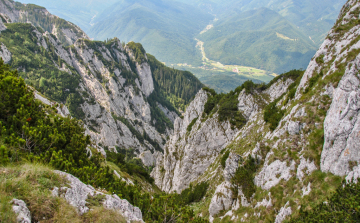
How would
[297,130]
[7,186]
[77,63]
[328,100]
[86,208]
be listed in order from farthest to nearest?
[77,63]
[297,130]
[328,100]
[86,208]
[7,186]

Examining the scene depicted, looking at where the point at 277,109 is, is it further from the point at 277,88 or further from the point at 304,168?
the point at 277,88

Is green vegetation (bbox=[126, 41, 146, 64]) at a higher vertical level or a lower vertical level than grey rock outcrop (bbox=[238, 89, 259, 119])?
higher

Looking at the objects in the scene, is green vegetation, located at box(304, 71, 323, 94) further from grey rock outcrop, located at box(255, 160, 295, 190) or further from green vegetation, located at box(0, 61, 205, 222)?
green vegetation, located at box(0, 61, 205, 222)

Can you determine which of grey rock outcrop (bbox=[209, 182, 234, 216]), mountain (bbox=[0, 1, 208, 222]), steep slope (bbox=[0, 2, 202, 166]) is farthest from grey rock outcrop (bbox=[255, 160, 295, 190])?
steep slope (bbox=[0, 2, 202, 166])

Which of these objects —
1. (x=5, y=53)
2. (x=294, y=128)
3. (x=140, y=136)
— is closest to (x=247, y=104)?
(x=294, y=128)

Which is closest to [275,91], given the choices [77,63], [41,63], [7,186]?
[7,186]

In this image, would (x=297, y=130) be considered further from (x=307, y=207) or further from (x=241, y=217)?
(x=241, y=217)

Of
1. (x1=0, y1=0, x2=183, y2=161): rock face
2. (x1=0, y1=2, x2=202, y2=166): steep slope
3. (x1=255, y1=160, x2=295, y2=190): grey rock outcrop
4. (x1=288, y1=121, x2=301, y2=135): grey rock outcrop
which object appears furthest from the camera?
(x1=0, y1=0, x2=183, y2=161): rock face

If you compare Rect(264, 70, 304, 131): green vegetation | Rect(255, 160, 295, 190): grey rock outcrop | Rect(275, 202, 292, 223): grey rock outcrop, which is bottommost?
Rect(275, 202, 292, 223): grey rock outcrop
